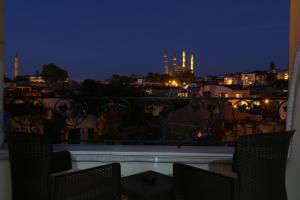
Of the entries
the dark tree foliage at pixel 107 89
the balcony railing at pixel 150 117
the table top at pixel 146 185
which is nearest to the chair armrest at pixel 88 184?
the table top at pixel 146 185

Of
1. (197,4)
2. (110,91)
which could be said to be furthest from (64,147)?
(197,4)

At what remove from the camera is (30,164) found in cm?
218

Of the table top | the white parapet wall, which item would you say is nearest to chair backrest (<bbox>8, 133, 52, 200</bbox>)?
the table top

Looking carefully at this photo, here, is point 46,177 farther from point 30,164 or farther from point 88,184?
A: point 88,184

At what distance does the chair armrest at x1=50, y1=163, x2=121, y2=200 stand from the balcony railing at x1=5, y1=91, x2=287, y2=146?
110cm

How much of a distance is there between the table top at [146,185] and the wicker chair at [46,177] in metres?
0.11

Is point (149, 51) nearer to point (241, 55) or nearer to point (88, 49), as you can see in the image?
point (88, 49)

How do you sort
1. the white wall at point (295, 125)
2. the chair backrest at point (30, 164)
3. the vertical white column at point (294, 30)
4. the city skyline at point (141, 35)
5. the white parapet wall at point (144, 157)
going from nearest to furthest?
the chair backrest at point (30, 164)
the white wall at point (295, 125)
the vertical white column at point (294, 30)
the white parapet wall at point (144, 157)
the city skyline at point (141, 35)

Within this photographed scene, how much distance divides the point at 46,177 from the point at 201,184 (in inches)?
39.8

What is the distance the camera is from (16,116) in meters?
3.71

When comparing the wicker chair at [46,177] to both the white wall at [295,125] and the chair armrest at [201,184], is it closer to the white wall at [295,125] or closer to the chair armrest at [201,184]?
the chair armrest at [201,184]

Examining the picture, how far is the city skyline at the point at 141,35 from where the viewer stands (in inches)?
746

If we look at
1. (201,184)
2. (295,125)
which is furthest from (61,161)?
(295,125)

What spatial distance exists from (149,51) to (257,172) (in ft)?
86.6
